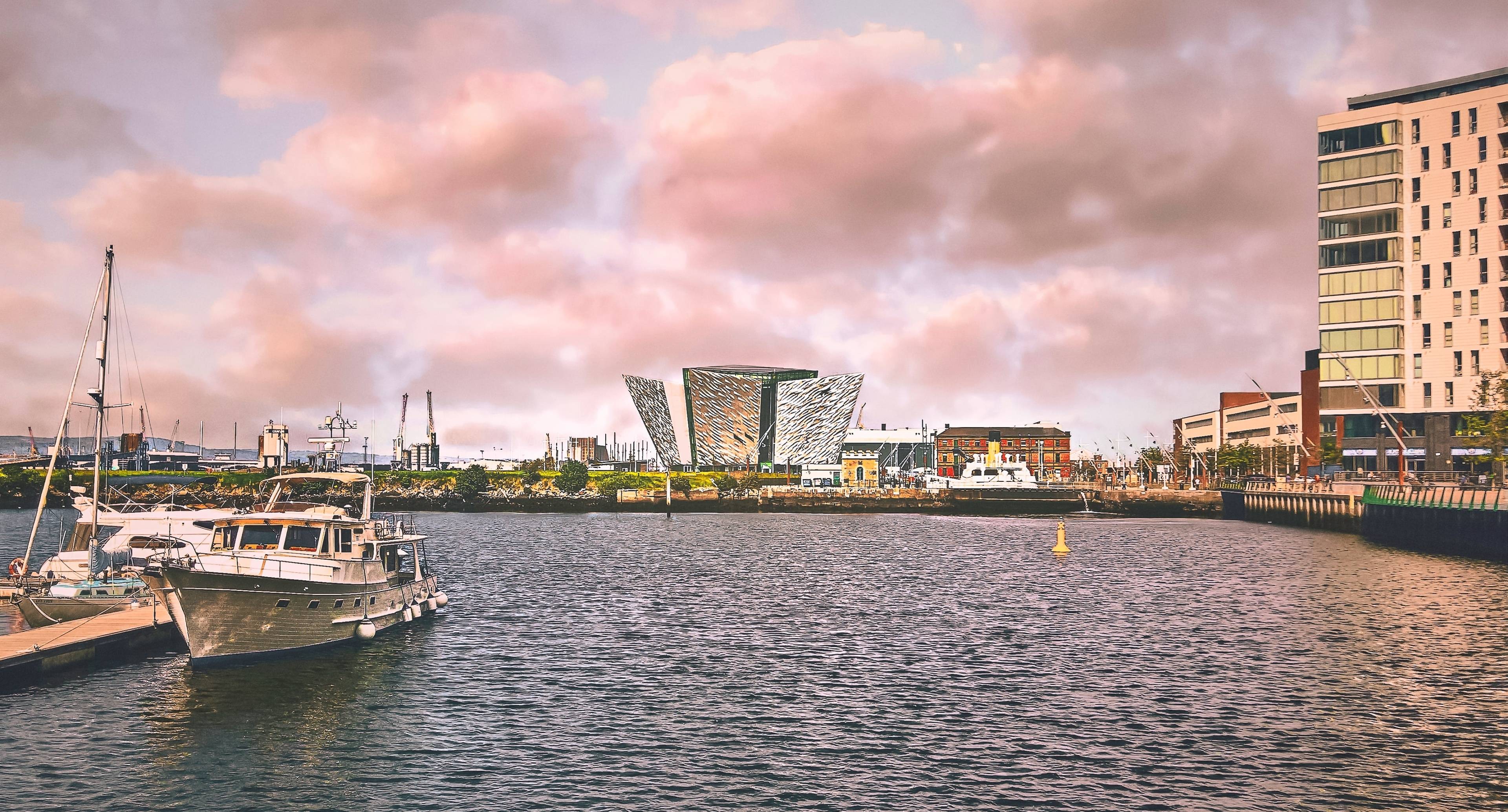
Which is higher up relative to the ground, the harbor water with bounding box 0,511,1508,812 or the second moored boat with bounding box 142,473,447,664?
the second moored boat with bounding box 142,473,447,664

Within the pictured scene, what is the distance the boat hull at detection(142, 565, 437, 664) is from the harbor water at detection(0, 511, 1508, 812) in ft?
3.51

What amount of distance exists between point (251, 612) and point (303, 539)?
13.3 ft

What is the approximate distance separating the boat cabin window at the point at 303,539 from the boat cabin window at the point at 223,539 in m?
1.97

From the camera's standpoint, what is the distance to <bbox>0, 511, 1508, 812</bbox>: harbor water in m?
28.4

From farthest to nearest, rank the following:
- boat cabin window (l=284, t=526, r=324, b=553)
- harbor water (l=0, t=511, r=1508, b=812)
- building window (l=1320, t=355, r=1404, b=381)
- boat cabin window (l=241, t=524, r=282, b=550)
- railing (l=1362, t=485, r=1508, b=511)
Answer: building window (l=1320, t=355, r=1404, b=381) → railing (l=1362, t=485, r=1508, b=511) → boat cabin window (l=284, t=526, r=324, b=553) → boat cabin window (l=241, t=524, r=282, b=550) → harbor water (l=0, t=511, r=1508, b=812)

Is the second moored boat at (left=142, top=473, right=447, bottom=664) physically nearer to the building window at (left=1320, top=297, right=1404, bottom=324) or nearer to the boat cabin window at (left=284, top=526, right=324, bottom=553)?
the boat cabin window at (left=284, top=526, right=324, bottom=553)

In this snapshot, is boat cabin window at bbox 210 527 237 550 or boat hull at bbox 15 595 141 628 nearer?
boat cabin window at bbox 210 527 237 550

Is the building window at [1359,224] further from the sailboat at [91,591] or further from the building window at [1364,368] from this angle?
the sailboat at [91,591]

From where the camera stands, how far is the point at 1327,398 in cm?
14212

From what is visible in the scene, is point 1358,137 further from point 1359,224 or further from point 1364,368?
point 1364,368

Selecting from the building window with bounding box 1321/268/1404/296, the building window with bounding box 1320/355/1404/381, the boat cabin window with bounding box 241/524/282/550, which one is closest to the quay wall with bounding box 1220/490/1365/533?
the building window with bounding box 1320/355/1404/381

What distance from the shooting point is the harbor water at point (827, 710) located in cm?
2841

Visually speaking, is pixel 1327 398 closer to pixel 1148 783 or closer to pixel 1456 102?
pixel 1456 102

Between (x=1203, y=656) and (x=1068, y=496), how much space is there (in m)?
149
